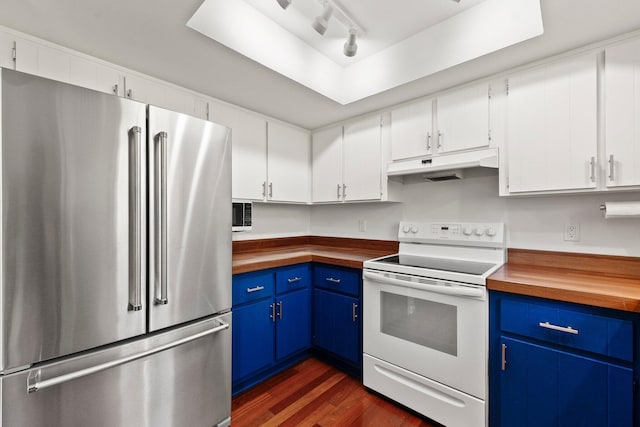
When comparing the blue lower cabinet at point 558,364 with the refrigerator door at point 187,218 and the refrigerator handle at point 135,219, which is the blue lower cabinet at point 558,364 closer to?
the refrigerator door at point 187,218

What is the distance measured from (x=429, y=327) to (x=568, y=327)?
68 cm

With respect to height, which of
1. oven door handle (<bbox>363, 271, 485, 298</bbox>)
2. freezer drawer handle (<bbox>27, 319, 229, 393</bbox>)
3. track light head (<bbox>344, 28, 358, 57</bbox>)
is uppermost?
track light head (<bbox>344, 28, 358, 57</bbox>)

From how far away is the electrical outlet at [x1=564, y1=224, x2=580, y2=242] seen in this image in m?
1.84

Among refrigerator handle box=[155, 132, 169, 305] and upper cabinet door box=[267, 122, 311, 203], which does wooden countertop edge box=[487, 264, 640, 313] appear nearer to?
refrigerator handle box=[155, 132, 169, 305]

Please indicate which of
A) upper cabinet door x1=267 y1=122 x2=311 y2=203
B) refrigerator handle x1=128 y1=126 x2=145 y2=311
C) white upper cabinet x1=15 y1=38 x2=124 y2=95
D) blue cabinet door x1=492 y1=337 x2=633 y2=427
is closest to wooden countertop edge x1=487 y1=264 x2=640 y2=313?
blue cabinet door x1=492 y1=337 x2=633 y2=427

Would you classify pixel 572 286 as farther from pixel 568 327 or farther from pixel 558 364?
pixel 558 364

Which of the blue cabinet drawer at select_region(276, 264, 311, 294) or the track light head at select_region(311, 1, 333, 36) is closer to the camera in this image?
the track light head at select_region(311, 1, 333, 36)

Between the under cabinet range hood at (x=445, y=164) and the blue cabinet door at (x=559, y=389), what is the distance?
3.57 feet

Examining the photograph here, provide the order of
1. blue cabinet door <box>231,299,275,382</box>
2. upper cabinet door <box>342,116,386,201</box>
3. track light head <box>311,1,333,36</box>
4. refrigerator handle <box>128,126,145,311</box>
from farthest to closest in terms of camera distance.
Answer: upper cabinet door <box>342,116,386,201</box> < blue cabinet door <box>231,299,275,382</box> < track light head <box>311,1,333,36</box> < refrigerator handle <box>128,126,145,311</box>

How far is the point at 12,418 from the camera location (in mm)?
1010

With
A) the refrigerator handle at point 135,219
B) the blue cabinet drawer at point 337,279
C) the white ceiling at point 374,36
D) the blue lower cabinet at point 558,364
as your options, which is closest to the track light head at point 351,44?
the white ceiling at point 374,36

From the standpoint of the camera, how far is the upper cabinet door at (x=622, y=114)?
1.52m

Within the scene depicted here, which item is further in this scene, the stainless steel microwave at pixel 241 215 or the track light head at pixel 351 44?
the stainless steel microwave at pixel 241 215

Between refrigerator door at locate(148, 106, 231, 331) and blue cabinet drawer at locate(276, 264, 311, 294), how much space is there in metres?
0.63
